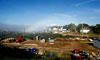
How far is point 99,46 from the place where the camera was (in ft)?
65.3

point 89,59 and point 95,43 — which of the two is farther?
point 95,43

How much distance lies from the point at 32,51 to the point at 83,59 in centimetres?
942

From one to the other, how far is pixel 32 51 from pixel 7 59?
24.0 ft

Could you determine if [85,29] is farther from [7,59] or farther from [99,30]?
[7,59]

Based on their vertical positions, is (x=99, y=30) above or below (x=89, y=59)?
above

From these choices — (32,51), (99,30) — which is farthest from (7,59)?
(99,30)

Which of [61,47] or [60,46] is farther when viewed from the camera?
[60,46]

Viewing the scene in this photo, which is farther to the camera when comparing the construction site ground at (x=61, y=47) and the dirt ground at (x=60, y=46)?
the dirt ground at (x=60, y=46)

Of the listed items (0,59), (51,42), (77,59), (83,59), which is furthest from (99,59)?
(51,42)

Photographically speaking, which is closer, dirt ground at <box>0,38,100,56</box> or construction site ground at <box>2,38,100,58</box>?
construction site ground at <box>2,38,100,58</box>

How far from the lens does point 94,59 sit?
43.5 ft

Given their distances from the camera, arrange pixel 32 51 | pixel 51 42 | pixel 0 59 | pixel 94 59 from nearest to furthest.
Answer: pixel 0 59, pixel 94 59, pixel 32 51, pixel 51 42

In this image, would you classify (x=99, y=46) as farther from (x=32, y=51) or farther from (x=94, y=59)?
(x=32, y=51)

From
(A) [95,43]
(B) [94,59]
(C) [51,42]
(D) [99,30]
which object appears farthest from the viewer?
(D) [99,30]
